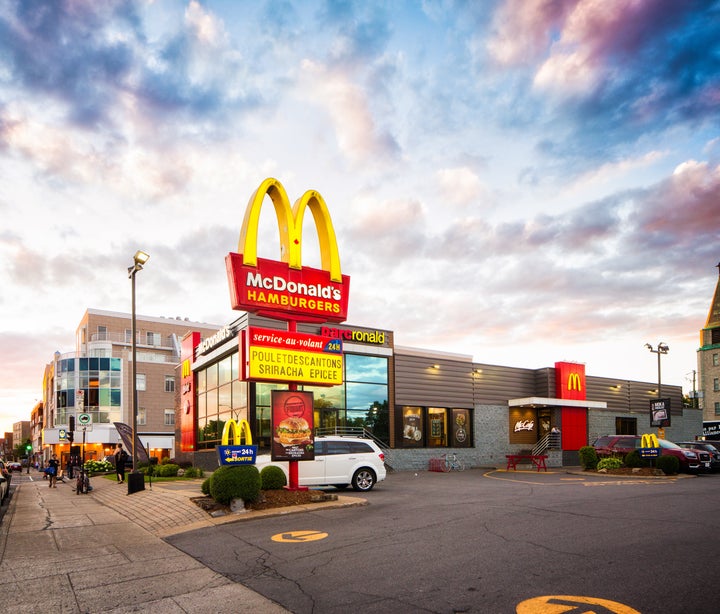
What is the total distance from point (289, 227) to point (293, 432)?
18.7 ft

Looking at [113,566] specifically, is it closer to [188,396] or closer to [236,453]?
[236,453]

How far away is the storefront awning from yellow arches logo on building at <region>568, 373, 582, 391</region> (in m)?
1.02

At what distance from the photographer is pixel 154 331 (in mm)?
83438

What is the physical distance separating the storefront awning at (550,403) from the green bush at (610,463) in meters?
9.88

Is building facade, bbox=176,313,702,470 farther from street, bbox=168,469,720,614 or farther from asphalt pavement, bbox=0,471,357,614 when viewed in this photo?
street, bbox=168,469,720,614

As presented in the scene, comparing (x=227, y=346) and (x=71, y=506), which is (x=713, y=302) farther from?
(x=71, y=506)

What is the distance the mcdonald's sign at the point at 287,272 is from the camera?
15.3m

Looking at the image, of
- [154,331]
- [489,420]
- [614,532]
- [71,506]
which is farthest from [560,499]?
[154,331]

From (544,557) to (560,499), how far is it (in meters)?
6.98

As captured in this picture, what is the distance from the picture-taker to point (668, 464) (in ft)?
76.3

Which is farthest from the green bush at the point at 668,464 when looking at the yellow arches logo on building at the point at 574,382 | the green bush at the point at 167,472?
the green bush at the point at 167,472

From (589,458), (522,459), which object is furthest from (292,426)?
(522,459)

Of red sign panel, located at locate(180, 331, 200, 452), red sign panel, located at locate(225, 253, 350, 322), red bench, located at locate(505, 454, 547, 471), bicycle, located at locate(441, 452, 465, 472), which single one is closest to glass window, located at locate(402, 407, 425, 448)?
bicycle, located at locate(441, 452, 465, 472)

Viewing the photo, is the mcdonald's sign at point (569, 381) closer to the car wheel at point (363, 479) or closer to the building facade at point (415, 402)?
the building facade at point (415, 402)
